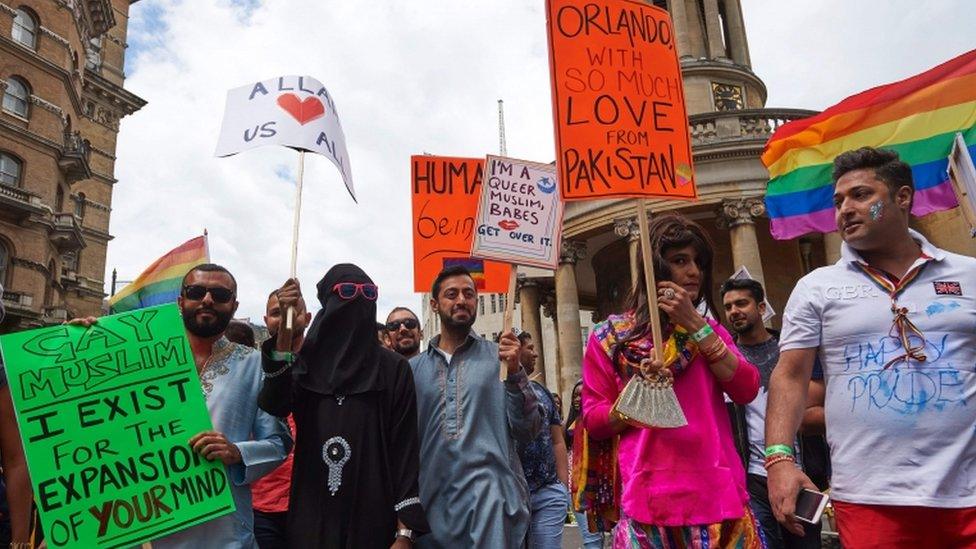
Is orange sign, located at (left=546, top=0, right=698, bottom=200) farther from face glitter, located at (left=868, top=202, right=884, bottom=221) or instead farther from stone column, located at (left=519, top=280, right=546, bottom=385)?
stone column, located at (left=519, top=280, right=546, bottom=385)

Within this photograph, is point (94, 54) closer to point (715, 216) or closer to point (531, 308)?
point (531, 308)

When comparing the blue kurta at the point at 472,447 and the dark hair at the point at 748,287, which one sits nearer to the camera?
the blue kurta at the point at 472,447

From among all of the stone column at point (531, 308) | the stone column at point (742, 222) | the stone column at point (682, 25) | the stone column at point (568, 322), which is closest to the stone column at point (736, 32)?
the stone column at point (682, 25)

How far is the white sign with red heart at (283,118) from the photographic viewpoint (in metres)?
5.29

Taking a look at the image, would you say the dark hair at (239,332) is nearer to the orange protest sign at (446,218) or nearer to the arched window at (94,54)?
the orange protest sign at (446,218)

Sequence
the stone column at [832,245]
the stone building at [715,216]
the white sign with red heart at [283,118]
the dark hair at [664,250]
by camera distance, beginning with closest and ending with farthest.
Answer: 1. the dark hair at [664,250]
2. the white sign with red heart at [283,118]
3. the stone column at [832,245]
4. the stone building at [715,216]

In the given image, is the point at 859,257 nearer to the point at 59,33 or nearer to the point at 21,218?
the point at 21,218

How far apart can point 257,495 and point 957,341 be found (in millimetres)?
4068

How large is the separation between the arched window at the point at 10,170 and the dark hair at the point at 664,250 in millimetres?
32626

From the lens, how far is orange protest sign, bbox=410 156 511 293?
7.43 metres

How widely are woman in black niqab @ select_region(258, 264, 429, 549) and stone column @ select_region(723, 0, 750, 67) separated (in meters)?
22.4

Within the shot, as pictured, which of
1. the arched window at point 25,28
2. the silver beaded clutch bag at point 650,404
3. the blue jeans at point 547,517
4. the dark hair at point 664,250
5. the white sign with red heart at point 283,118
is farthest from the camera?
the arched window at point 25,28

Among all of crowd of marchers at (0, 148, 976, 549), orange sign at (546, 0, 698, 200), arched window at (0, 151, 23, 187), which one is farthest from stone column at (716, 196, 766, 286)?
arched window at (0, 151, 23, 187)

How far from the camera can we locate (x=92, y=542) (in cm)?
323
